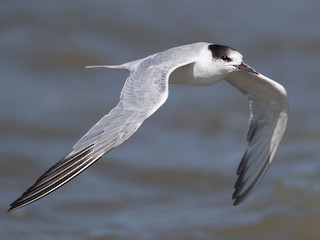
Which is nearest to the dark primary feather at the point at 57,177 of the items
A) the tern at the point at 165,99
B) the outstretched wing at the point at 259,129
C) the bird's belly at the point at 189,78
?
the tern at the point at 165,99

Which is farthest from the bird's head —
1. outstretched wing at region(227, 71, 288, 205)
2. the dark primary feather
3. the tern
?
the dark primary feather

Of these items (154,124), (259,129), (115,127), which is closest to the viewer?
(115,127)

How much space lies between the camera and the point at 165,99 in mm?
7848

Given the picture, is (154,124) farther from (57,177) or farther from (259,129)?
(57,177)

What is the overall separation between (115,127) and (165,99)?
1.48 ft

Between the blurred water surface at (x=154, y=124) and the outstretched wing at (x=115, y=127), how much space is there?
295 centimetres

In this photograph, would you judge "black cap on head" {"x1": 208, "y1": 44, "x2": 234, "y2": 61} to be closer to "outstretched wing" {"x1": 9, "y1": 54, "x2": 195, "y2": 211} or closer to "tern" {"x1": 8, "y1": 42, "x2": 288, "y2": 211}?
"tern" {"x1": 8, "y1": 42, "x2": 288, "y2": 211}

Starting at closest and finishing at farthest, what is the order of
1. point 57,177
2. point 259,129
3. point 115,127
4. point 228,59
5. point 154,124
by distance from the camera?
point 57,177 → point 115,127 → point 228,59 → point 259,129 → point 154,124

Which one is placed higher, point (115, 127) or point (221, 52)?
point (221, 52)

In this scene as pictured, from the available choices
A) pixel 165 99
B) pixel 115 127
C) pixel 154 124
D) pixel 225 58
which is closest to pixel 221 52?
pixel 225 58

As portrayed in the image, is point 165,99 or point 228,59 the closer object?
point 165,99

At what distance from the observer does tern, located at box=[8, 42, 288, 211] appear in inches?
297

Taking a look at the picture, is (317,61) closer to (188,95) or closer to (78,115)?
(188,95)

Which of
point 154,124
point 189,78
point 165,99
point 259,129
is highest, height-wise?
point 154,124
